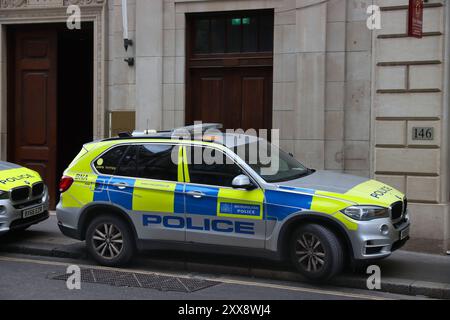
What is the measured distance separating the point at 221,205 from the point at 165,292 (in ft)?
4.17

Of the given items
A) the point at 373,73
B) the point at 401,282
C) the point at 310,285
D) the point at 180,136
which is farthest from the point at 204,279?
the point at 373,73

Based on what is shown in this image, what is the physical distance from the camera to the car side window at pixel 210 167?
775 cm

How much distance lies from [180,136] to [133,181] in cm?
86

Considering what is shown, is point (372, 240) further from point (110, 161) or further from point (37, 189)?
point (37, 189)

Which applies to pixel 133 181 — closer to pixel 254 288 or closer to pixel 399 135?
pixel 254 288

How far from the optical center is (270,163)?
8.11m

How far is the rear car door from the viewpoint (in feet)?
24.7

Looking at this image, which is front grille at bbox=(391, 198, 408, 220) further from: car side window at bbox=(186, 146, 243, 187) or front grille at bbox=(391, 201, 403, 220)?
car side window at bbox=(186, 146, 243, 187)

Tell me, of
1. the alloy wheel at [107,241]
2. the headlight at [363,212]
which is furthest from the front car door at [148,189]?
the headlight at [363,212]

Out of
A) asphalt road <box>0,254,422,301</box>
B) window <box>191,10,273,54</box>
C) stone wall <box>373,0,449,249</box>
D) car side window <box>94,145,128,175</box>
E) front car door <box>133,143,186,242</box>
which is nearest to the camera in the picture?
asphalt road <box>0,254,422,301</box>

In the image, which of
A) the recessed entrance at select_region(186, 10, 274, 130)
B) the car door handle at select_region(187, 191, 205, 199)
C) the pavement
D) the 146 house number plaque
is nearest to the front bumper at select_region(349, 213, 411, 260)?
the pavement

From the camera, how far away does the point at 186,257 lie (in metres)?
8.66

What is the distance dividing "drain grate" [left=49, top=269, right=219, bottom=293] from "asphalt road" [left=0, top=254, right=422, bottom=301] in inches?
2.2

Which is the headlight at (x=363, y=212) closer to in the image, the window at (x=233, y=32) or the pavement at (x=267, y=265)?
the pavement at (x=267, y=265)
